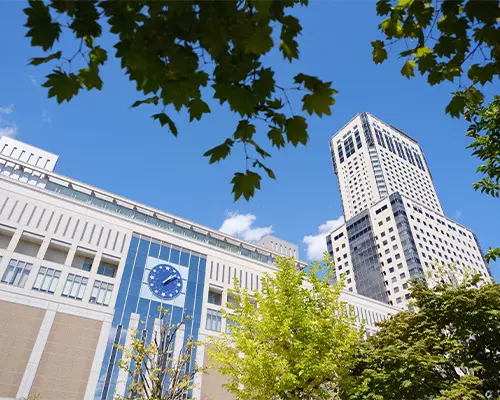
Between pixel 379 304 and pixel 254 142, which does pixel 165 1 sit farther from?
pixel 379 304

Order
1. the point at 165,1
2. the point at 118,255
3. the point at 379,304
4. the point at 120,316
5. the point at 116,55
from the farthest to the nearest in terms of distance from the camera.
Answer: the point at 379,304, the point at 118,255, the point at 120,316, the point at 116,55, the point at 165,1

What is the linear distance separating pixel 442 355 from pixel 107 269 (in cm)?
2746

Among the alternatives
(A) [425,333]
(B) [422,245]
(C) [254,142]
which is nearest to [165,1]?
(C) [254,142]

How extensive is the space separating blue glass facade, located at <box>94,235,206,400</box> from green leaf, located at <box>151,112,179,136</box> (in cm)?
2652

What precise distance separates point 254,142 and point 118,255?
31665 millimetres

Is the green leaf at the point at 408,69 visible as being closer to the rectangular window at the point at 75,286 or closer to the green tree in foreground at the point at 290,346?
the green tree in foreground at the point at 290,346

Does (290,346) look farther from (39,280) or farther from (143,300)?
(39,280)

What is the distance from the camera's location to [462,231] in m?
87.8

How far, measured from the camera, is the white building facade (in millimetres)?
25031

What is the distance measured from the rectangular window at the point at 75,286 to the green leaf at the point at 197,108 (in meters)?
30.1

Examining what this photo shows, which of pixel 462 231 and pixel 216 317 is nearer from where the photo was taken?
pixel 216 317

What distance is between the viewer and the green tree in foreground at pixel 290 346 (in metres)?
11.5

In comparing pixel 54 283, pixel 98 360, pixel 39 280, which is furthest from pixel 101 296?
pixel 98 360

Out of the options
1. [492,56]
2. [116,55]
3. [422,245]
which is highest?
[422,245]
